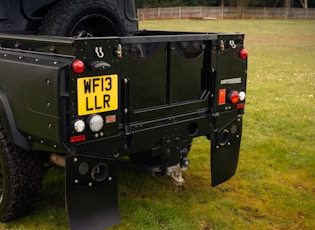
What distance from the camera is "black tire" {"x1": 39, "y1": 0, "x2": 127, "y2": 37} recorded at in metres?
4.07

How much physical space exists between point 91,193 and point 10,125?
75 centimetres

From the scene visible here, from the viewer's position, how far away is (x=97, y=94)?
3.06 meters

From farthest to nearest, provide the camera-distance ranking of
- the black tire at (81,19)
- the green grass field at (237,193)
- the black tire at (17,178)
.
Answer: the black tire at (81,19), the green grass field at (237,193), the black tire at (17,178)

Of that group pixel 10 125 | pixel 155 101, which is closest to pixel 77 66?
pixel 10 125

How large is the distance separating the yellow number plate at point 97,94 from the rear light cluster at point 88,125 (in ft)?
0.14

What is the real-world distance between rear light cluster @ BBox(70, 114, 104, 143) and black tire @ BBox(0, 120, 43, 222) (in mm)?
697

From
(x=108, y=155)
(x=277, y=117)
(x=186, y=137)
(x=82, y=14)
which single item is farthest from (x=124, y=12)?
(x=277, y=117)

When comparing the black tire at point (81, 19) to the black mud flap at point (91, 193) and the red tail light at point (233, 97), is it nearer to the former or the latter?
the red tail light at point (233, 97)

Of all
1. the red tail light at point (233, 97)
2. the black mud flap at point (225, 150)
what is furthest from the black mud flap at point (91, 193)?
the red tail light at point (233, 97)

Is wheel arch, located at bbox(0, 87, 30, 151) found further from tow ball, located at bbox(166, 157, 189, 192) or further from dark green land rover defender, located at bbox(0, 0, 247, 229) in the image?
tow ball, located at bbox(166, 157, 189, 192)

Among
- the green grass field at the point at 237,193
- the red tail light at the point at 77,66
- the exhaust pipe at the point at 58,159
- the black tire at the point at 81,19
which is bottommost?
the green grass field at the point at 237,193

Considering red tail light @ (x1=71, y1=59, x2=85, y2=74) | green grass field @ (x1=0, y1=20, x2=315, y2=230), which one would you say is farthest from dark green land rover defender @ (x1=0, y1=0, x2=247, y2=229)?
green grass field @ (x1=0, y1=20, x2=315, y2=230)

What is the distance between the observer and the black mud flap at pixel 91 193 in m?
3.16

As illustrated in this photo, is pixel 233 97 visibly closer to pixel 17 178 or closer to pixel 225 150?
pixel 225 150
